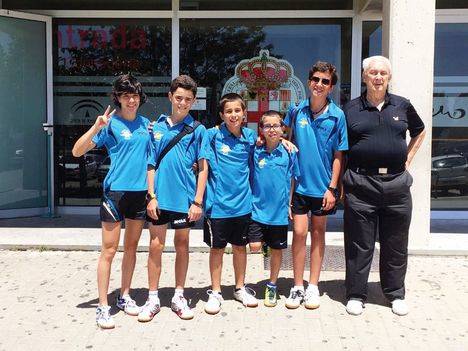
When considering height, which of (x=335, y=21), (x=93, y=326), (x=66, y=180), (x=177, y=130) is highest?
(x=335, y=21)

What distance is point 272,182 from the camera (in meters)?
4.11

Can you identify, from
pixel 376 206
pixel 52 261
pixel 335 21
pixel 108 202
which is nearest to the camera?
pixel 108 202

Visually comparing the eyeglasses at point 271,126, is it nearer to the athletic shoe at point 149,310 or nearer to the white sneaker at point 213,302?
the white sneaker at point 213,302

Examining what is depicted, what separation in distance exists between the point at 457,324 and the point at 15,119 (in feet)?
21.7

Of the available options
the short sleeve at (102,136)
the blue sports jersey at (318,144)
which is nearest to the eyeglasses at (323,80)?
the blue sports jersey at (318,144)

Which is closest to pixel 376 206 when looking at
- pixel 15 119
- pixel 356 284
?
pixel 356 284

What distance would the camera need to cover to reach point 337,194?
4266mm

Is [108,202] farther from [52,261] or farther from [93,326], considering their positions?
[52,261]

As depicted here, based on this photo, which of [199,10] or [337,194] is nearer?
[337,194]

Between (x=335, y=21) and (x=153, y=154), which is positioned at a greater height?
(x=335, y=21)

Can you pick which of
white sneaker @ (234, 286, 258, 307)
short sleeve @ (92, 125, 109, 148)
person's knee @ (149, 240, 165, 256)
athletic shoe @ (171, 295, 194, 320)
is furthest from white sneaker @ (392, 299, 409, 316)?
short sleeve @ (92, 125, 109, 148)

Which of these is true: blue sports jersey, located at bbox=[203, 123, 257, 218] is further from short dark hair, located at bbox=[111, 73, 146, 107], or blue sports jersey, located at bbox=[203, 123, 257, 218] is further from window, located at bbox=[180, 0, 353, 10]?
window, located at bbox=[180, 0, 353, 10]

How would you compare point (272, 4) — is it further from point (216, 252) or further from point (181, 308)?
point (181, 308)

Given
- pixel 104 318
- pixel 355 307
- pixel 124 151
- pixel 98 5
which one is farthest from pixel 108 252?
pixel 98 5
